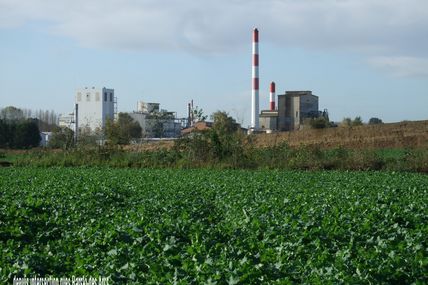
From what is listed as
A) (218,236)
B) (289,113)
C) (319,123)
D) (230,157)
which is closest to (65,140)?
(230,157)

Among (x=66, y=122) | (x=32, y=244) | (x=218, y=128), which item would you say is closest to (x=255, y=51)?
(x=218, y=128)

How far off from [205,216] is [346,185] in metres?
9.16

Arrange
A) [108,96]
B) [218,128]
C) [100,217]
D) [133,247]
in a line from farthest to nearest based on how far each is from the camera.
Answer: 1. [108,96]
2. [218,128]
3. [100,217]
4. [133,247]

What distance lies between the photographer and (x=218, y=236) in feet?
37.0

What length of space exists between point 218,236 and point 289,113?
76699 mm

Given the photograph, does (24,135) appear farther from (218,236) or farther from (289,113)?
(218,236)

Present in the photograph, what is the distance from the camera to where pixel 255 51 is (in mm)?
69750

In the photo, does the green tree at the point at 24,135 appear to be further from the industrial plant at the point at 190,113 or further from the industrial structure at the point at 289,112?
the industrial structure at the point at 289,112

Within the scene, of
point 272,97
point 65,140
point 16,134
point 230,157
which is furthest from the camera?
point 272,97

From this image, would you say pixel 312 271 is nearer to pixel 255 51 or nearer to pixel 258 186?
pixel 258 186

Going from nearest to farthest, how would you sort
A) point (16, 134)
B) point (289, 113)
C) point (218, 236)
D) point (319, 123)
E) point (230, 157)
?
point (218, 236)
point (230, 157)
point (16, 134)
point (319, 123)
point (289, 113)

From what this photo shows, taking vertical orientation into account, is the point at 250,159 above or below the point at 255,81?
below

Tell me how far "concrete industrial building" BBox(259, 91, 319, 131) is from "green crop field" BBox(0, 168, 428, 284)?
66.0 meters

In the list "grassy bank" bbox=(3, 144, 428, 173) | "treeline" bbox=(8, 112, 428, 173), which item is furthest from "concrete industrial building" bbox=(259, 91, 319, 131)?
"grassy bank" bbox=(3, 144, 428, 173)
